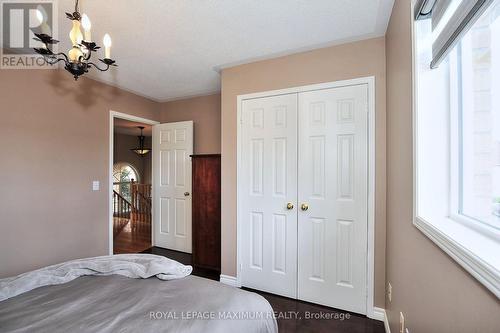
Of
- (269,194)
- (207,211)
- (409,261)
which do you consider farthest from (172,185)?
(409,261)

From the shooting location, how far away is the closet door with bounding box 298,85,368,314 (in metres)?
1.99

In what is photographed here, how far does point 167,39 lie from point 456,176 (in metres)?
2.33

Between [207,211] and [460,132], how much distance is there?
8.48ft

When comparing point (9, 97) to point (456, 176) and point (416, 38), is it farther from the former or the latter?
point (456, 176)

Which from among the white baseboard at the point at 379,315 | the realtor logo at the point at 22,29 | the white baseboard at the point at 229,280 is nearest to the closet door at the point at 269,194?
the white baseboard at the point at 229,280

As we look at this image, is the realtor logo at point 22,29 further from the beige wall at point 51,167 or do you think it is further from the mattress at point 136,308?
the mattress at point 136,308

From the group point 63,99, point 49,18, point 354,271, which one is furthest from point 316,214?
point 63,99

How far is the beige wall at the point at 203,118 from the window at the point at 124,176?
5245 mm

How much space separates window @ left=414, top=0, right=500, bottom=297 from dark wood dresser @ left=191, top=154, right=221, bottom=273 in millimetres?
2187

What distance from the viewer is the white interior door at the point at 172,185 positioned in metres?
3.57

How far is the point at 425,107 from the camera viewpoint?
1.03 m

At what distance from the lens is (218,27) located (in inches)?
73.1

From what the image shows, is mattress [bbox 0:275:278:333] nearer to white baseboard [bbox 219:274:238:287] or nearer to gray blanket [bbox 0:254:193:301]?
gray blanket [bbox 0:254:193:301]

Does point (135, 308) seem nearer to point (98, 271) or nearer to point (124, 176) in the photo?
point (98, 271)
